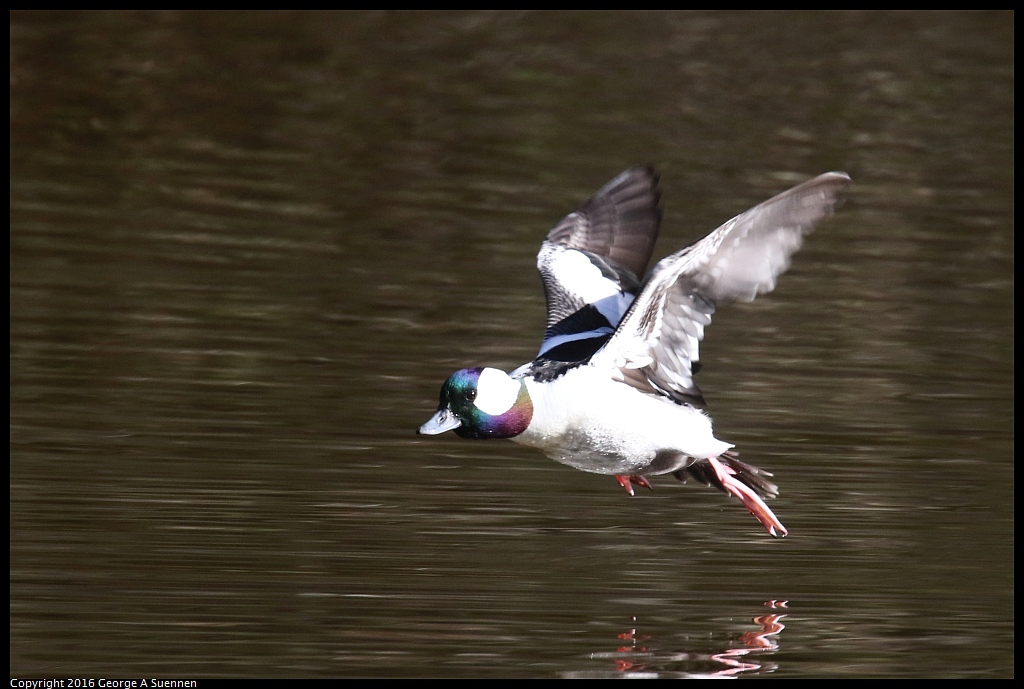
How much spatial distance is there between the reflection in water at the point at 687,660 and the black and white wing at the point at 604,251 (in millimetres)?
2143

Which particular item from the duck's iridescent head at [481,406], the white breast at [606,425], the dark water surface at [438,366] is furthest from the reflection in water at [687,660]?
the duck's iridescent head at [481,406]

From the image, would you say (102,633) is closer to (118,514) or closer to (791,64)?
(118,514)

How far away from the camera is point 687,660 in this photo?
6371 mm

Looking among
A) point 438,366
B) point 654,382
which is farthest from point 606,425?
point 438,366

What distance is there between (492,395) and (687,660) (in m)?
1.32

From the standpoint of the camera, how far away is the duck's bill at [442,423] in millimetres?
6820

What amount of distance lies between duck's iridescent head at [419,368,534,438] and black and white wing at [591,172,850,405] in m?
0.40

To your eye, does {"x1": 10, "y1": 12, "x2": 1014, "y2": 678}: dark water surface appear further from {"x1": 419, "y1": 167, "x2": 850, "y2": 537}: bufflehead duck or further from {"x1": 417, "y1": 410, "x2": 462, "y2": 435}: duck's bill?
{"x1": 417, "y1": 410, "x2": 462, "y2": 435}: duck's bill

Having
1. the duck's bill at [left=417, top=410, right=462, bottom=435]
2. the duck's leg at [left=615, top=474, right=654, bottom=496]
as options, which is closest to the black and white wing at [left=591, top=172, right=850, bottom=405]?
the duck's bill at [left=417, top=410, right=462, bottom=435]

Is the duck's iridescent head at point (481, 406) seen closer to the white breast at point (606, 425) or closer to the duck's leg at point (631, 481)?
the white breast at point (606, 425)

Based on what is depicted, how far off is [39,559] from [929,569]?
382cm

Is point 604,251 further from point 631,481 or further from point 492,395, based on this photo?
point 492,395

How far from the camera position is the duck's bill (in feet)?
22.4
